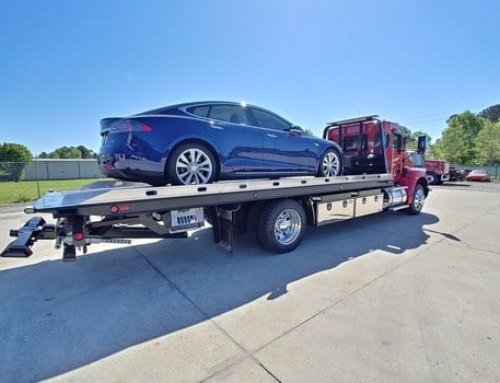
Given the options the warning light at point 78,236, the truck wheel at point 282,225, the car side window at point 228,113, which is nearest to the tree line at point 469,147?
the truck wheel at point 282,225

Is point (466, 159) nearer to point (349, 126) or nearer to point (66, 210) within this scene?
point (349, 126)

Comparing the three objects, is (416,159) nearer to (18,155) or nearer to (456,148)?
(456,148)

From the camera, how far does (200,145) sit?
377 centimetres

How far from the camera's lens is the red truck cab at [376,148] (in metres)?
7.07

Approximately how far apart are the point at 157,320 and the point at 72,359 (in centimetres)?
73

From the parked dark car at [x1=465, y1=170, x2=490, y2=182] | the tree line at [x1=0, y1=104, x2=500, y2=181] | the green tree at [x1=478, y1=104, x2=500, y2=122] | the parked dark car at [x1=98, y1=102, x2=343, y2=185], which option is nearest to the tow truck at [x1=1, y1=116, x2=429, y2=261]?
the parked dark car at [x1=98, y1=102, x2=343, y2=185]

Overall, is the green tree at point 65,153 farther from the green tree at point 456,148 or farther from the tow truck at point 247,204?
the tow truck at point 247,204

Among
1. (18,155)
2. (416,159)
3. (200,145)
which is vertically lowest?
(416,159)

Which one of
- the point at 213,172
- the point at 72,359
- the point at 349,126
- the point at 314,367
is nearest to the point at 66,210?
the point at 72,359

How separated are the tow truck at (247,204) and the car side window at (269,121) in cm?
95

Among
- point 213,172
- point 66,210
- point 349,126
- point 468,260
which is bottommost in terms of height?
point 468,260

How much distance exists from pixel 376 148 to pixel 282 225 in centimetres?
402

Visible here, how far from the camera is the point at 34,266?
4.20m

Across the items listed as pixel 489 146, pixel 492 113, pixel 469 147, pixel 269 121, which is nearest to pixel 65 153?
pixel 269 121
